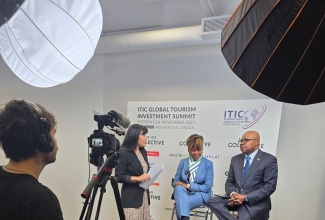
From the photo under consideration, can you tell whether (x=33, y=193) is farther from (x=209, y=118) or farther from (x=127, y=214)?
(x=209, y=118)

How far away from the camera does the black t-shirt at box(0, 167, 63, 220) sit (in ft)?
2.39

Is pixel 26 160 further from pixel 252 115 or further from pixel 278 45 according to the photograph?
pixel 252 115

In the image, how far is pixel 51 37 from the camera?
0.81m

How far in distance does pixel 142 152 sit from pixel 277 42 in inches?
77.6

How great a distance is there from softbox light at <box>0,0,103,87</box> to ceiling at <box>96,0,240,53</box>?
2.05 meters

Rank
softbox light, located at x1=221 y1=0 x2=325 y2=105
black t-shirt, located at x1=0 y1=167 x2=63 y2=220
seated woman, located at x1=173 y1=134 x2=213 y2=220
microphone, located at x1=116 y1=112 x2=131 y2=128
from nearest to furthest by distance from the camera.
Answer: softbox light, located at x1=221 y1=0 x2=325 y2=105, black t-shirt, located at x1=0 y1=167 x2=63 y2=220, microphone, located at x1=116 y1=112 x2=131 y2=128, seated woman, located at x1=173 y1=134 x2=213 y2=220

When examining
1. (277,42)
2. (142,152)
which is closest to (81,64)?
(277,42)

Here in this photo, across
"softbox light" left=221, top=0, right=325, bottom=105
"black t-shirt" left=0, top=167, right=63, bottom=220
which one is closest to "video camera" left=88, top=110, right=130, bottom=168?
"black t-shirt" left=0, top=167, right=63, bottom=220

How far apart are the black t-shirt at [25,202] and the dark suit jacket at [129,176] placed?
145 cm

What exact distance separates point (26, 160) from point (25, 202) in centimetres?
15

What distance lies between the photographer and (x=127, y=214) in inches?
84.0

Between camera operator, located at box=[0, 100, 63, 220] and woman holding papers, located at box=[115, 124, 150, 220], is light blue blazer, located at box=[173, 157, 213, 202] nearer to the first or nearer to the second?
woman holding papers, located at box=[115, 124, 150, 220]

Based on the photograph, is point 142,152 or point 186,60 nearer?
point 142,152

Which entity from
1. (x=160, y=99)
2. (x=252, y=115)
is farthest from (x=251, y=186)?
(x=160, y=99)
